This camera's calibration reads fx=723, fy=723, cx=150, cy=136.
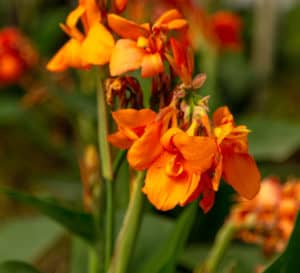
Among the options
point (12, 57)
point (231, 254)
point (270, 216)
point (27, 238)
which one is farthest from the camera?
point (12, 57)

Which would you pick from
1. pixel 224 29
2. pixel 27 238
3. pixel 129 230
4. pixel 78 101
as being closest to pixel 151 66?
pixel 129 230

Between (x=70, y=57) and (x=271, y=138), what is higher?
(x=70, y=57)

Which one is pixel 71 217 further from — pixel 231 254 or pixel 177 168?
pixel 231 254

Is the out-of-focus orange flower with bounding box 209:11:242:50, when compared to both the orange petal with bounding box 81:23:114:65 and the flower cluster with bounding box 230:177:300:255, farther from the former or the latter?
the orange petal with bounding box 81:23:114:65

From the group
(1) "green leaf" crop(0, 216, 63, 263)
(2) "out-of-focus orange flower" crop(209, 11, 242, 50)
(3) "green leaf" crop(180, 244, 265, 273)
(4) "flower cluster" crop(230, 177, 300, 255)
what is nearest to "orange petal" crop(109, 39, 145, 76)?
(4) "flower cluster" crop(230, 177, 300, 255)

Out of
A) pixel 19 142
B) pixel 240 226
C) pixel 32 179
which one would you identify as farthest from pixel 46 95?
pixel 240 226

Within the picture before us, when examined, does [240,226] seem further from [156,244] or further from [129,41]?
[129,41]

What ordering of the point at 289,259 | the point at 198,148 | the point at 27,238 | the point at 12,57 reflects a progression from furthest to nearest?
1. the point at 12,57
2. the point at 27,238
3. the point at 289,259
4. the point at 198,148
